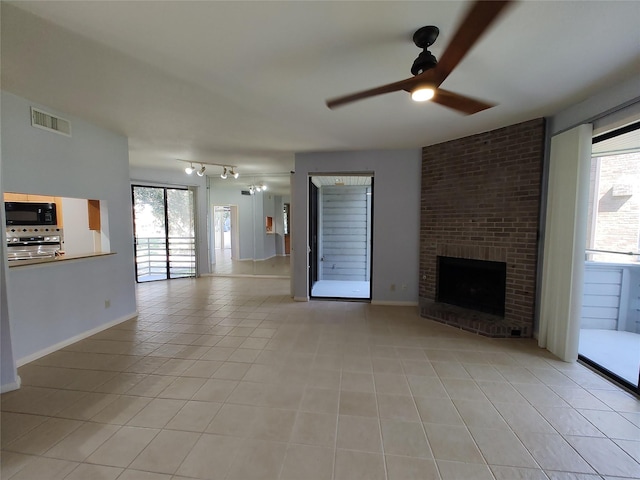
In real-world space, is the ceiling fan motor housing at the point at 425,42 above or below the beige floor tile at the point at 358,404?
above

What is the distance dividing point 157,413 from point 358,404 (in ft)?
4.86

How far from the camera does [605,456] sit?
1606 millimetres

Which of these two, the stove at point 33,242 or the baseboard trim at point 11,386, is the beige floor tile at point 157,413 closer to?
the baseboard trim at point 11,386

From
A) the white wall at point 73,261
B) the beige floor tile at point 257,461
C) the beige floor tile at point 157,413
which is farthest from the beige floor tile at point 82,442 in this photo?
the white wall at point 73,261

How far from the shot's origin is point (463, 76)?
218cm

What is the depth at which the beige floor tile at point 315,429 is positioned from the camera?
Result: 1.72 m

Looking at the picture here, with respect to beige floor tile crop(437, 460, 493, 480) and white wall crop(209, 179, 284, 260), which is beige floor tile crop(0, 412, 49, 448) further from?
white wall crop(209, 179, 284, 260)

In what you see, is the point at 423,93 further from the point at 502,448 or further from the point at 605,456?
the point at 605,456

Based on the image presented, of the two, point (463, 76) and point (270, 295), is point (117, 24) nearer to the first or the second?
point (463, 76)

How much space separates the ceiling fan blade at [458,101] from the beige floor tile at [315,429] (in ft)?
7.76

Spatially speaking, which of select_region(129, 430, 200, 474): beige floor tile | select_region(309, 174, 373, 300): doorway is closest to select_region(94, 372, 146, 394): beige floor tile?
select_region(129, 430, 200, 474): beige floor tile

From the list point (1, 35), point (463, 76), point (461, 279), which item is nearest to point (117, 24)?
point (1, 35)

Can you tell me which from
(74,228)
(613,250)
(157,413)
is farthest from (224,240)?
(613,250)

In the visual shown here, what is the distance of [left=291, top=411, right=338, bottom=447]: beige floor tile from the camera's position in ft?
5.65
